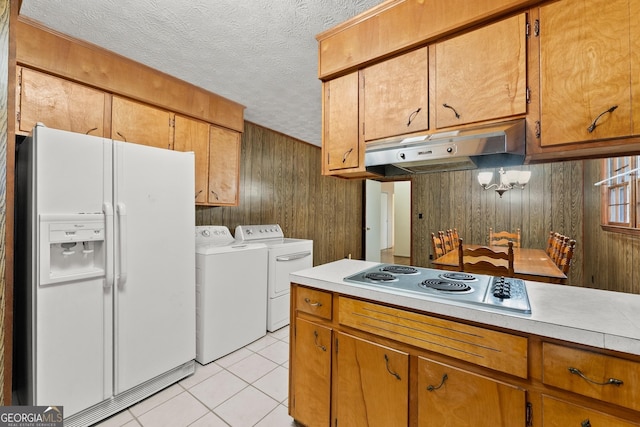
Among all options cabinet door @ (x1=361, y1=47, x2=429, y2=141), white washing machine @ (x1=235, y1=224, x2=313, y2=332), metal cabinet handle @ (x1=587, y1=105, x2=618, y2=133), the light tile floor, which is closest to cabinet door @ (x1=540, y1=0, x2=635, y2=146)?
metal cabinet handle @ (x1=587, y1=105, x2=618, y2=133)

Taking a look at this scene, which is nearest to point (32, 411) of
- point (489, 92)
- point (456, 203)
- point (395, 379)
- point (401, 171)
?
point (395, 379)

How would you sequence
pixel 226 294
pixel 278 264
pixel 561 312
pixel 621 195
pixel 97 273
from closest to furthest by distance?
1. pixel 561 312
2. pixel 97 273
3. pixel 226 294
4. pixel 621 195
5. pixel 278 264

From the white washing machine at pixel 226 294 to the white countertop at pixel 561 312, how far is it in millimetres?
1224

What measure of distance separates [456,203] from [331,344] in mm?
4511

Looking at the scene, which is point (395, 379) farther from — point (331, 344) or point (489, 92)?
point (489, 92)

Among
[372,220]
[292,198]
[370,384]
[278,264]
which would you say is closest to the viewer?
[370,384]

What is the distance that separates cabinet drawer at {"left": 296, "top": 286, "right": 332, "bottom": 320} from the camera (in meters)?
1.49

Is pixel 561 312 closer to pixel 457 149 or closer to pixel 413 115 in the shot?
pixel 457 149

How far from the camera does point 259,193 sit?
11.7 feet

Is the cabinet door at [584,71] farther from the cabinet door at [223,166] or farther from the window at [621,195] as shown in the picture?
the cabinet door at [223,166]

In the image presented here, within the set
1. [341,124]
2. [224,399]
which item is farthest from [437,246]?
[224,399]

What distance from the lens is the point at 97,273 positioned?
65.5 inches

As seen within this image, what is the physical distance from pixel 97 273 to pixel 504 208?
5458mm

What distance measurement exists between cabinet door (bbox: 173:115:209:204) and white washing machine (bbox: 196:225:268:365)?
41 cm
